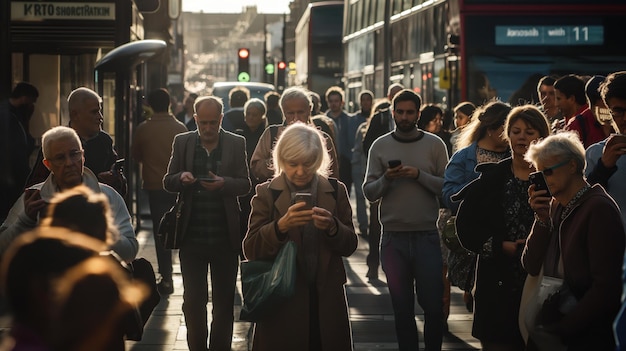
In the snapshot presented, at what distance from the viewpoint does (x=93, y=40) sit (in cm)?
1554

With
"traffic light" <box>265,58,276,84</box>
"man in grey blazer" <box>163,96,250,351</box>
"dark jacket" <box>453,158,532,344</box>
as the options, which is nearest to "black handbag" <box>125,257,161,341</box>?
"dark jacket" <box>453,158,532,344</box>

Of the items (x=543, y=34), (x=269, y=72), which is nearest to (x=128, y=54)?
(x=543, y=34)

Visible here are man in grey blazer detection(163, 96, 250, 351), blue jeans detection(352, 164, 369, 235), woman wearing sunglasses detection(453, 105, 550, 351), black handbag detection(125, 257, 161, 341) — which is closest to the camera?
black handbag detection(125, 257, 161, 341)

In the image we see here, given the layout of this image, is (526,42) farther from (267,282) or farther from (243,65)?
(243,65)

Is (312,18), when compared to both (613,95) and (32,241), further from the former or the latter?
(32,241)

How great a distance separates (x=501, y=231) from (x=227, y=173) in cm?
248

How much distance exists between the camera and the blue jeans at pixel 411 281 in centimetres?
845

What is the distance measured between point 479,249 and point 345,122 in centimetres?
1015

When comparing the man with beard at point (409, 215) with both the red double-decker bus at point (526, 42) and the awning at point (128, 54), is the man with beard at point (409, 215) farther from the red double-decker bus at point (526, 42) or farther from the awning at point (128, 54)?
the red double-decker bus at point (526, 42)

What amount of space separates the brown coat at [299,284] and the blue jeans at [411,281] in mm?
2455

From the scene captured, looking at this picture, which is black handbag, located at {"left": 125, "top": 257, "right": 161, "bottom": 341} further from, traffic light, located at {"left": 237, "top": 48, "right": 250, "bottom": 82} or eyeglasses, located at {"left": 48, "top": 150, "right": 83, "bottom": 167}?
traffic light, located at {"left": 237, "top": 48, "right": 250, "bottom": 82}

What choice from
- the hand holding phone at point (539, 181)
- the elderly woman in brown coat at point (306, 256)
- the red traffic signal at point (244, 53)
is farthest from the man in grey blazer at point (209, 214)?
the red traffic signal at point (244, 53)

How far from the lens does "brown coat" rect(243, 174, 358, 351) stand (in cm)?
593

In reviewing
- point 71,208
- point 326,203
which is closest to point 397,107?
point 326,203
